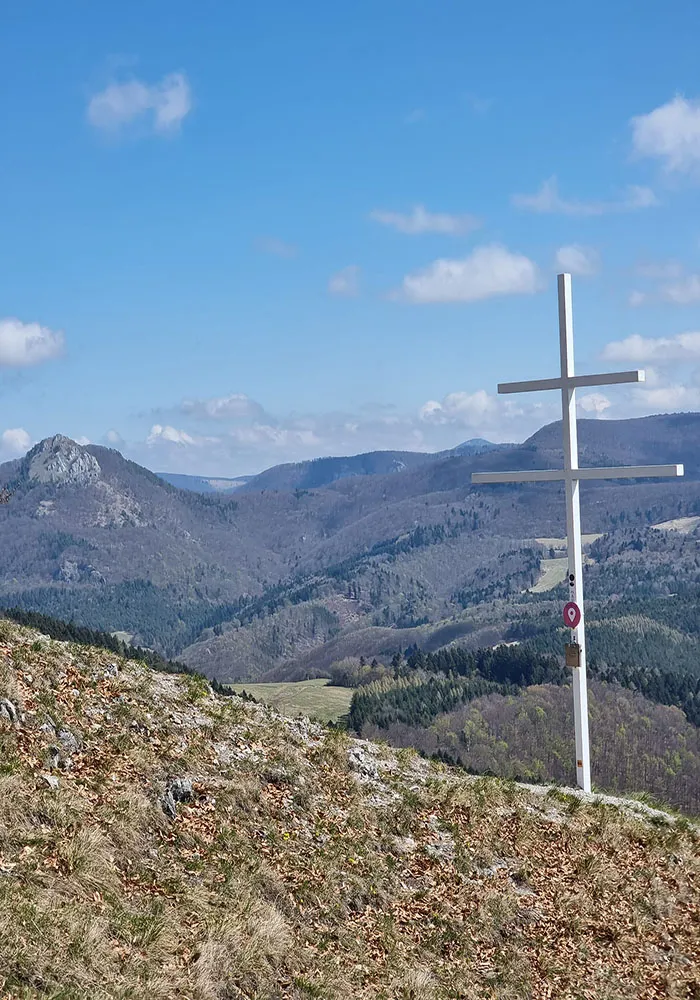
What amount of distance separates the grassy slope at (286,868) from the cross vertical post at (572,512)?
2252 mm

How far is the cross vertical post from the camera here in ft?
75.3

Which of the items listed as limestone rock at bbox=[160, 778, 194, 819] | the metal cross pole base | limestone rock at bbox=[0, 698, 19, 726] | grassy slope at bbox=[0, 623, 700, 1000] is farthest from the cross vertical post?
limestone rock at bbox=[0, 698, 19, 726]

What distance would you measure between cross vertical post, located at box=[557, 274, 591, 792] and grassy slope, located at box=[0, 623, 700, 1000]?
2252 mm

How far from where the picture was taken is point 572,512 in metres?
23.8

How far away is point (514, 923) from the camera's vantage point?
15.6 metres

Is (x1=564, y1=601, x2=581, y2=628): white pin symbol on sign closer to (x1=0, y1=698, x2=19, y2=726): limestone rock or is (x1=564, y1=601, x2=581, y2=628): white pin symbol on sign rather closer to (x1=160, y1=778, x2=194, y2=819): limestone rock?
(x1=160, y1=778, x2=194, y2=819): limestone rock

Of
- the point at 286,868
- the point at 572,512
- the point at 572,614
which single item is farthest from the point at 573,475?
the point at 286,868

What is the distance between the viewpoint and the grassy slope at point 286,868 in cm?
1238

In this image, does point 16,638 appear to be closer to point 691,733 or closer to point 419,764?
point 419,764

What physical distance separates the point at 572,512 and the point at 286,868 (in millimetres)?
12446

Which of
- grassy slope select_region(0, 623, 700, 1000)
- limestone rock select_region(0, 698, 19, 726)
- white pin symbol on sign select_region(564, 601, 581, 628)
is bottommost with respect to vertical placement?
grassy slope select_region(0, 623, 700, 1000)

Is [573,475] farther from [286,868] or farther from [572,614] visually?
[286,868]

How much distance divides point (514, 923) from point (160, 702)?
8.47 meters

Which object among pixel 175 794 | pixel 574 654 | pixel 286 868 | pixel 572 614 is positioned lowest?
pixel 286 868
